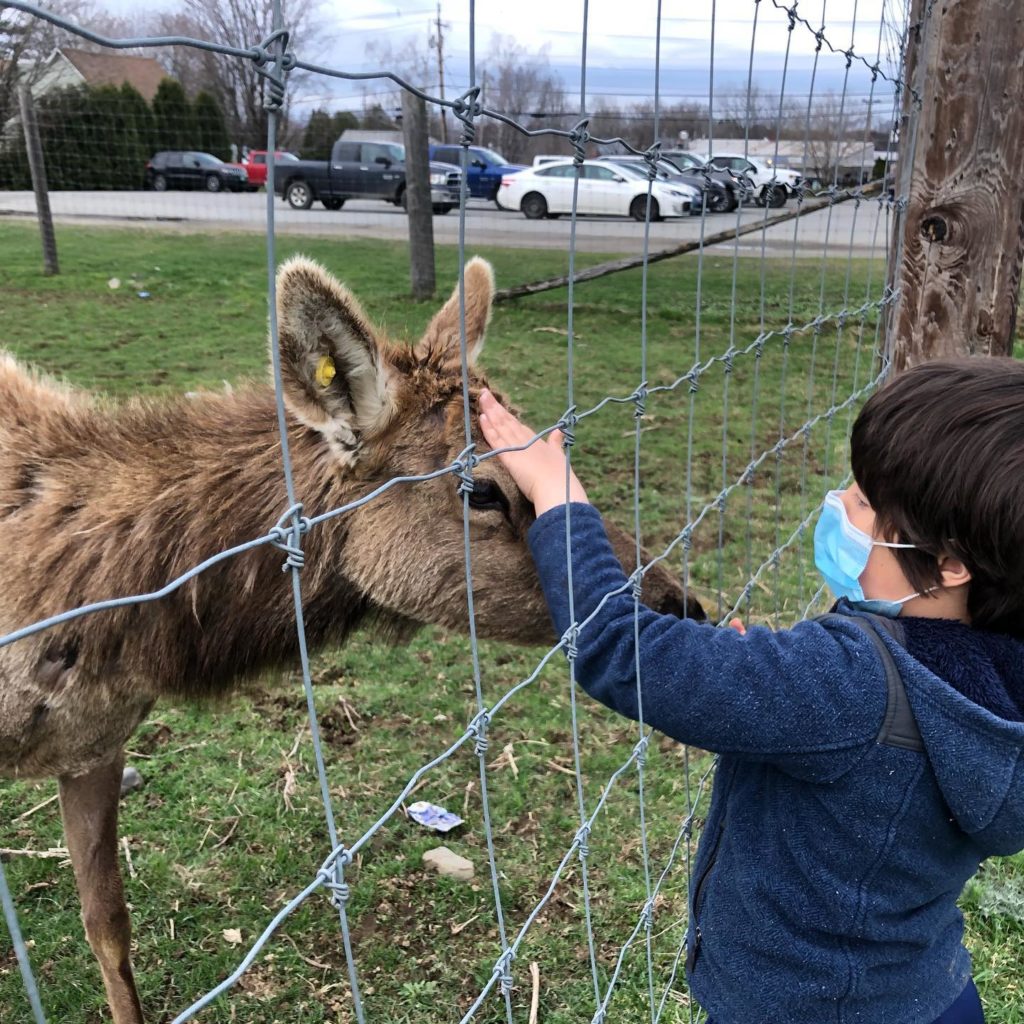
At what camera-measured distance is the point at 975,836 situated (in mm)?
1626

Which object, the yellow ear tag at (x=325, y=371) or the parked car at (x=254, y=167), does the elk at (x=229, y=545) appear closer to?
the yellow ear tag at (x=325, y=371)

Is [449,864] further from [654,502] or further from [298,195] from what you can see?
[298,195]

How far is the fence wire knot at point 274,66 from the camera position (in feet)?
3.82

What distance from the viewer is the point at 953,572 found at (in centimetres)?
160

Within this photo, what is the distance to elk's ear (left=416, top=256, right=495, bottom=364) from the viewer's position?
2672 millimetres

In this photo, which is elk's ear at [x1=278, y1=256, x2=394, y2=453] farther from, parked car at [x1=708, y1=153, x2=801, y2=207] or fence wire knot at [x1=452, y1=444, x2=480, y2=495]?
parked car at [x1=708, y1=153, x2=801, y2=207]

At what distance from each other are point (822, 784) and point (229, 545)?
1.48 meters

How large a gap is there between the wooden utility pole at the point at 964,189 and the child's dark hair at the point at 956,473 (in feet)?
6.18

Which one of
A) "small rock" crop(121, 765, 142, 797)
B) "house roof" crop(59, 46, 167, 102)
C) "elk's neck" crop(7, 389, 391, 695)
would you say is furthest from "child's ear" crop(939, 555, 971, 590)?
"house roof" crop(59, 46, 167, 102)

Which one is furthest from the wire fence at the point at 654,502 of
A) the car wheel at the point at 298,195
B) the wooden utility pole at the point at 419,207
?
the car wheel at the point at 298,195

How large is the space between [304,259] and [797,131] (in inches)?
392

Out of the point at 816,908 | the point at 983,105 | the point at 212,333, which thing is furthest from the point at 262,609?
the point at 212,333

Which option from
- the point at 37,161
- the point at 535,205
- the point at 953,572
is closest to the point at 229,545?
the point at 953,572

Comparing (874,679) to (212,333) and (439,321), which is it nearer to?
(439,321)
